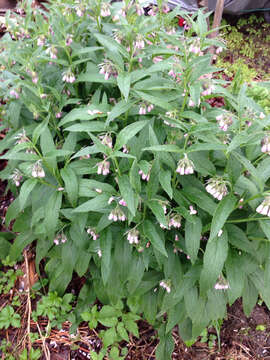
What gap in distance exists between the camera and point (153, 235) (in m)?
1.98

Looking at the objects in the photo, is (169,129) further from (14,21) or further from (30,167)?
(14,21)

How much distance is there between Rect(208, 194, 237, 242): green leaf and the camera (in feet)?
5.62

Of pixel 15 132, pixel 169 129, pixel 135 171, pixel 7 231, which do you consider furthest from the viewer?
pixel 7 231

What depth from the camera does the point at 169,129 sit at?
214 centimetres

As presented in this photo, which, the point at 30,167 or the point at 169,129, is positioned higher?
the point at 169,129

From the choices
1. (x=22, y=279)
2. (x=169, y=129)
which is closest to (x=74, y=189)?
(x=169, y=129)

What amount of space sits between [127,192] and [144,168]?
17cm

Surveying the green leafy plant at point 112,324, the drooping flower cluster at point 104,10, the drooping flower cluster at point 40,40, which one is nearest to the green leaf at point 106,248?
the green leafy plant at point 112,324

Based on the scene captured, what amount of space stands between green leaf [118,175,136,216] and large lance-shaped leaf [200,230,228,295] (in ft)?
1.74

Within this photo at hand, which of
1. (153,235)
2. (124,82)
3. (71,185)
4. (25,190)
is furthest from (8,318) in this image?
(124,82)

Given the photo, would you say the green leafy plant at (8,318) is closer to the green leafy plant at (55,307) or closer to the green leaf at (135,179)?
the green leafy plant at (55,307)

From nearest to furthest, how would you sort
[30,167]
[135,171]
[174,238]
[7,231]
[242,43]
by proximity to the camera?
[135,171] < [30,167] < [174,238] < [7,231] < [242,43]

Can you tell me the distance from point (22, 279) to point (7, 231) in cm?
58

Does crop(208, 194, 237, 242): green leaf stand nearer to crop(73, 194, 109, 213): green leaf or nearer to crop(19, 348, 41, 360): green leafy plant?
crop(73, 194, 109, 213): green leaf
